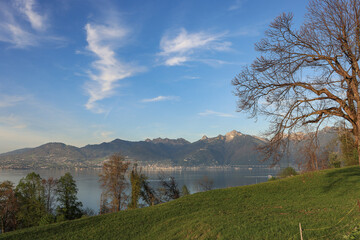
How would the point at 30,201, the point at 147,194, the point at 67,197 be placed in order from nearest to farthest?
the point at 30,201 < the point at 67,197 < the point at 147,194

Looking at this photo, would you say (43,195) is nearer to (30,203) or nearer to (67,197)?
(30,203)

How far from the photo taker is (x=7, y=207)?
34.3 metres

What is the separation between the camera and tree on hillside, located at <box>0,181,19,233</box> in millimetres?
34094

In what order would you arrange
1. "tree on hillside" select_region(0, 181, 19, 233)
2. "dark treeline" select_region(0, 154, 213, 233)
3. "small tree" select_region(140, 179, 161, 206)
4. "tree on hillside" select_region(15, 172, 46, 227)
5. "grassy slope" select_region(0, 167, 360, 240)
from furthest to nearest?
"small tree" select_region(140, 179, 161, 206)
"tree on hillside" select_region(15, 172, 46, 227)
"dark treeline" select_region(0, 154, 213, 233)
"tree on hillside" select_region(0, 181, 19, 233)
"grassy slope" select_region(0, 167, 360, 240)

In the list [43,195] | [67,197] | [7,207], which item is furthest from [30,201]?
[67,197]

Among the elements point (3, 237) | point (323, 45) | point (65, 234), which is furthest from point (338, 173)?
point (3, 237)

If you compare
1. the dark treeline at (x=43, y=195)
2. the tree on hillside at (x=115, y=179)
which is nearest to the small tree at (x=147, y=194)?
the dark treeline at (x=43, y=195)

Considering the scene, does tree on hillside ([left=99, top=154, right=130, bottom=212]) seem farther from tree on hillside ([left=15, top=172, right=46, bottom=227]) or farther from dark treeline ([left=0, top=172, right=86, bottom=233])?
tree on hillside ([left=15, top=172, right=46, bottom=227])

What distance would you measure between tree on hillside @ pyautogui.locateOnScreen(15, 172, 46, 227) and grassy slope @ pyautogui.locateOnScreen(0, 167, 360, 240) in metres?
26.0

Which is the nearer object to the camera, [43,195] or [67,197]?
[67,197]

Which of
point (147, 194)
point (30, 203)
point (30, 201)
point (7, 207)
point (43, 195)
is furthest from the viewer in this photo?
point (147, 194)

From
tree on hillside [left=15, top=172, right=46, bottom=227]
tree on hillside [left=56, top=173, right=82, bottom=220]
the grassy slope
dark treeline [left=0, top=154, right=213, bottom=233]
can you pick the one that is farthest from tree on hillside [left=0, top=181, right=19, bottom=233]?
the grassy slope

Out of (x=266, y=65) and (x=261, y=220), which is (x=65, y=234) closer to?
(x=261, y=220)

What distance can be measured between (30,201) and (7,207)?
4275 millimetres
